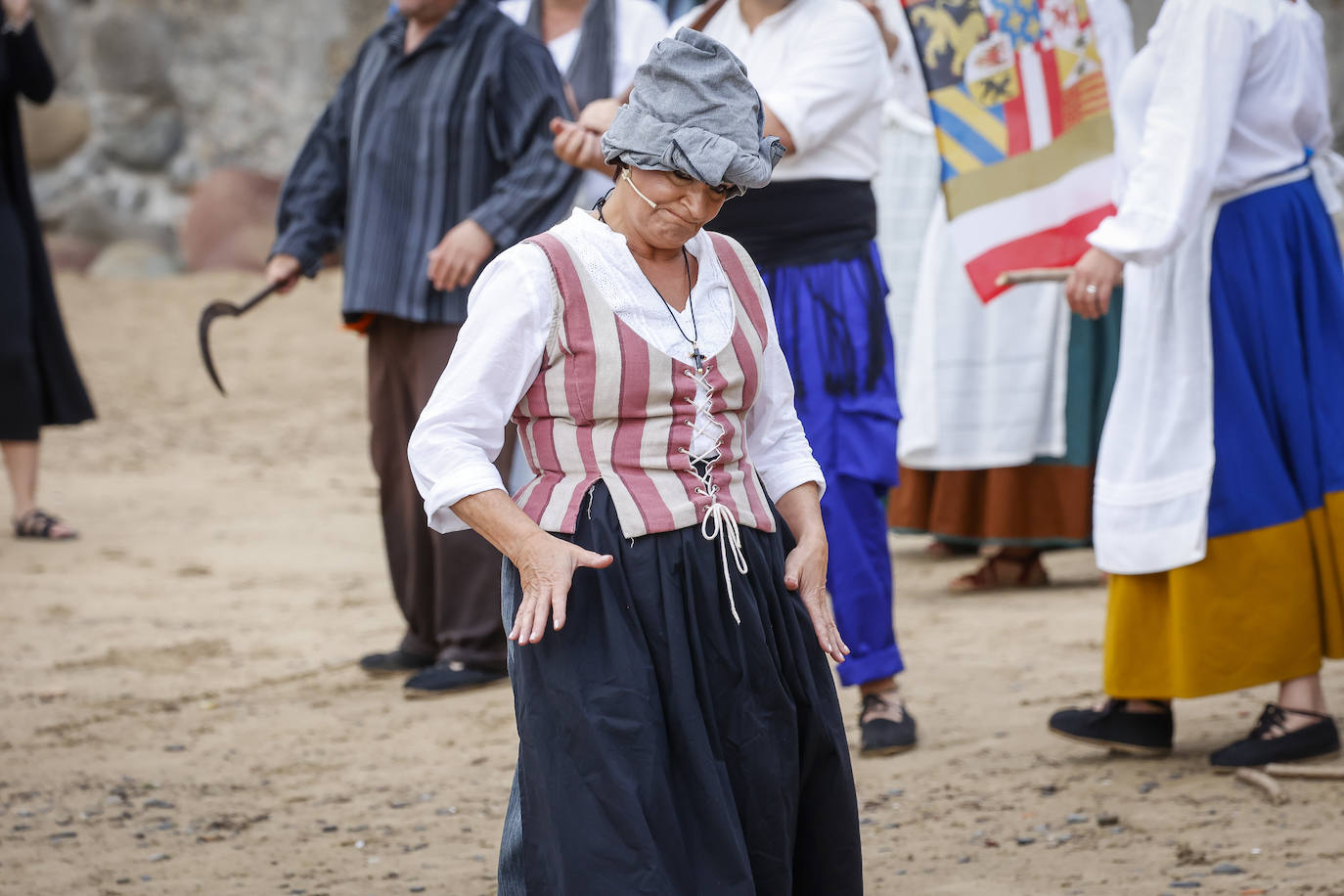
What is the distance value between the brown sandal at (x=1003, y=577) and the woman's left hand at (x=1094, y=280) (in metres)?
2.50

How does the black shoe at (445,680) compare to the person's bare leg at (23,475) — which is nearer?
the black shoe at (445,680)

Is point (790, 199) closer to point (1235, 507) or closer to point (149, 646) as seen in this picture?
point (1235, 507)

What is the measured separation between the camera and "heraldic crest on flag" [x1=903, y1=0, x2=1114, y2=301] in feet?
12.2

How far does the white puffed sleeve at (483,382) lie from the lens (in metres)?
2.14

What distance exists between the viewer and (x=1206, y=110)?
3.18 metres

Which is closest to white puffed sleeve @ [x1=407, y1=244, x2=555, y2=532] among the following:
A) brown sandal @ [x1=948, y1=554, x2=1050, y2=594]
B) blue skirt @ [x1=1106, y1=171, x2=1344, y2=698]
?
blue skirt @ [x1=1106, y1=171, x2=1344, y2=698]

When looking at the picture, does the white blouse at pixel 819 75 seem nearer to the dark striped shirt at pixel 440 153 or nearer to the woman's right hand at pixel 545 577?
the dark striped shirt at pixel 440 153

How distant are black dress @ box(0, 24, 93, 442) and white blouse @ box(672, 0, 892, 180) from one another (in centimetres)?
361

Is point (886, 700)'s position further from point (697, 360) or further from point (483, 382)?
point (483, 382)

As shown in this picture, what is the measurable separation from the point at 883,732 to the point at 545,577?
184 cm

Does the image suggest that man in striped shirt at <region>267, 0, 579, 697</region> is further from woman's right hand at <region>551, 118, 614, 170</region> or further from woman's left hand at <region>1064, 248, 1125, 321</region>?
woman's left hand at <region>1064, 248, 1125, 321</region>

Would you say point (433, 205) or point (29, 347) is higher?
point (433, 205)

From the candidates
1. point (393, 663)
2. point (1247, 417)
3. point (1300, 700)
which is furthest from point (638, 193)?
point (393, 663)

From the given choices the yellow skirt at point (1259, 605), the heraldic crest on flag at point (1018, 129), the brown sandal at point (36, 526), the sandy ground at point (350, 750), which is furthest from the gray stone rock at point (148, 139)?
the yellow skirt at point (1259, 605)
